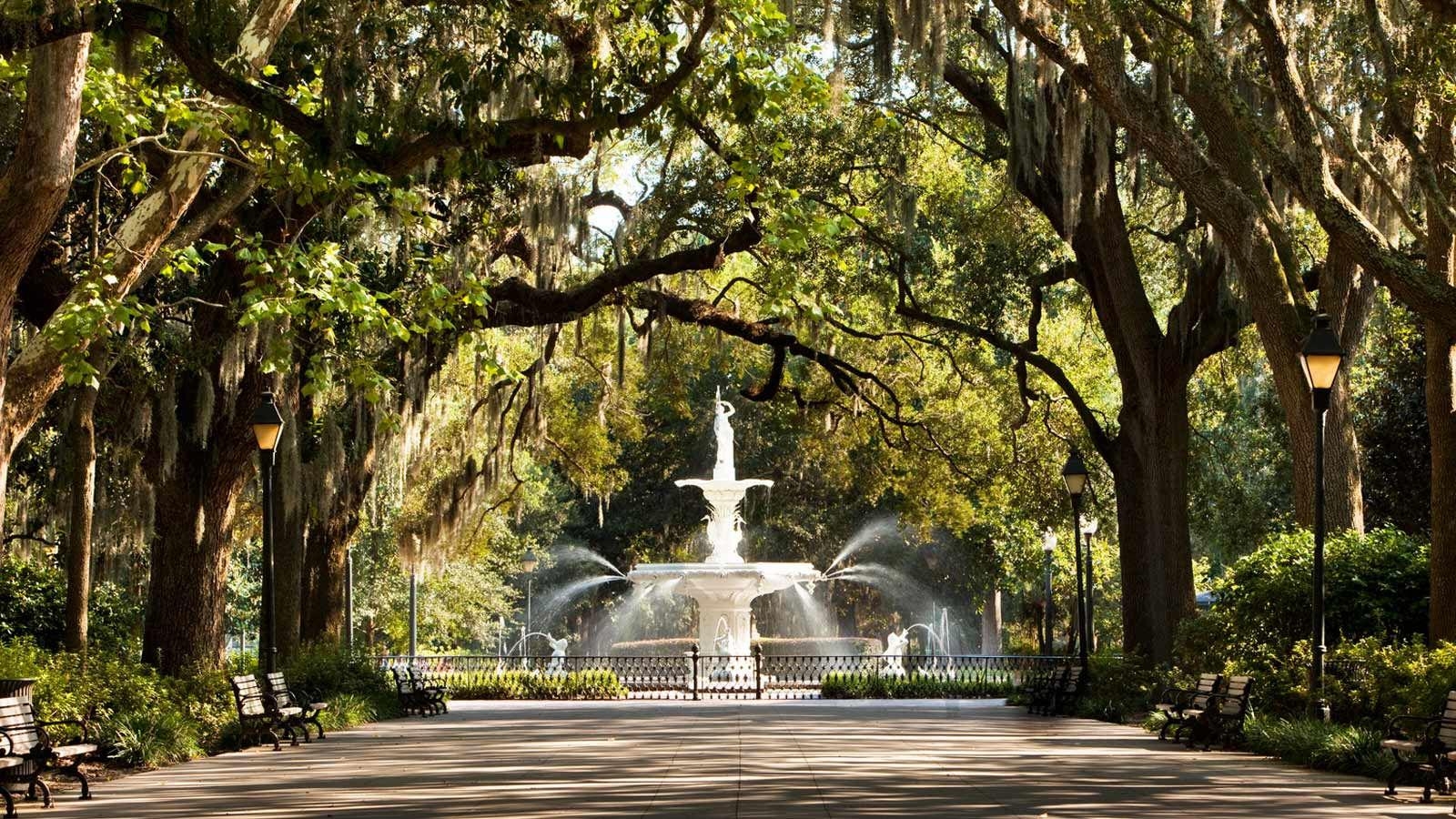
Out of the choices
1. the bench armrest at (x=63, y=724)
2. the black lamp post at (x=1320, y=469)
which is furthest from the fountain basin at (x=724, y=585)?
the bench armrest at (x=63, y=724)

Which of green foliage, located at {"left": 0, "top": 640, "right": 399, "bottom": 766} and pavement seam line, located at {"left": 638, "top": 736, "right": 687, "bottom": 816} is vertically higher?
green foliage, located at {"left": 0, "top": 640, "right": 399, "bottom": 766}

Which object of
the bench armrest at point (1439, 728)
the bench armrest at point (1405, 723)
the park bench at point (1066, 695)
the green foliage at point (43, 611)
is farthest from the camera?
the green foliage at point (43, 611)

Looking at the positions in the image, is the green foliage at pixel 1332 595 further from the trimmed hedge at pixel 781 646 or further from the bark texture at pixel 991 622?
the bark texture at pixel 991 622

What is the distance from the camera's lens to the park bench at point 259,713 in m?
16.9

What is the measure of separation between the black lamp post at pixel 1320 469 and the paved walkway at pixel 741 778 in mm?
955

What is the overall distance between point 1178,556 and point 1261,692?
17.9ft

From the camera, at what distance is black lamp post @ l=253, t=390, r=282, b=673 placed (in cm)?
1734

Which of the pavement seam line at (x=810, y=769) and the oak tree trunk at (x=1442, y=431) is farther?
the oak tree trunk at (x=1442, y=431)

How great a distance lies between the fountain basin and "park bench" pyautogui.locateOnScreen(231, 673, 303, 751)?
15.6 m

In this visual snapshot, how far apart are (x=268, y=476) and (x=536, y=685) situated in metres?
14.3

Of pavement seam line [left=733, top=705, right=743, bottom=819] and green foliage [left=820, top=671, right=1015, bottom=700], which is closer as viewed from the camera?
pavement seam line [left=733, top=705, right=743, bottom=819]

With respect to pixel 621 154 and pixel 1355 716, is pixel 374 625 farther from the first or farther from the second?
pixel 1355 716

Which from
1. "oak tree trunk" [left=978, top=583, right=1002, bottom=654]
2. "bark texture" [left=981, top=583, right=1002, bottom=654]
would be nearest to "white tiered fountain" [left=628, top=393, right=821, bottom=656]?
"oak tree trunk" [left=978, top=583, right=1002, bottom=654]

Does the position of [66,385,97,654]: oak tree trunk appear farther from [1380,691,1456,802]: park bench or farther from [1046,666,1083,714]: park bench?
[1380,691,1456,802]: park bench
